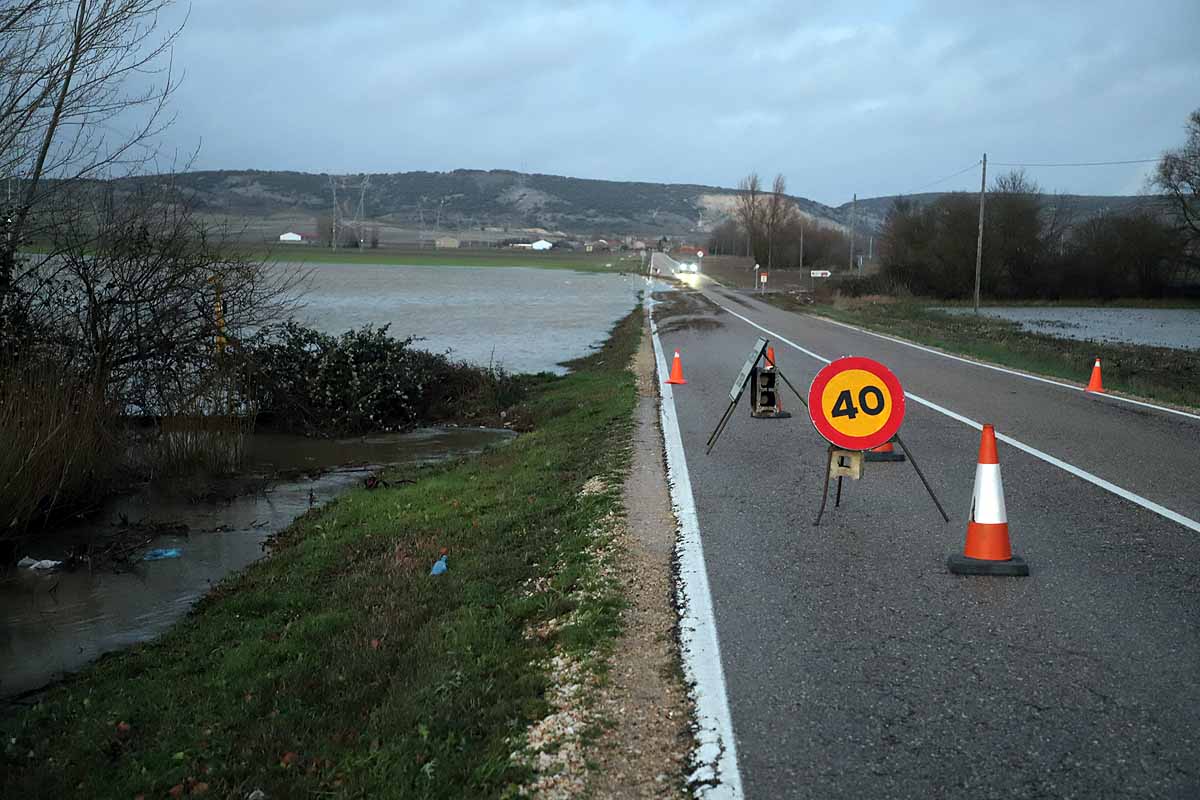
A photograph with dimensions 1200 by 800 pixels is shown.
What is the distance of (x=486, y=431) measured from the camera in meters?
16.8

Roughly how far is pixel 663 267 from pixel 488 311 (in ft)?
215

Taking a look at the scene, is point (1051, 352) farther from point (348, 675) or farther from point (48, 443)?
point (348, 675)

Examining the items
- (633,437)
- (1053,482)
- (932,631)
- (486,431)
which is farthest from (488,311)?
(932,631)

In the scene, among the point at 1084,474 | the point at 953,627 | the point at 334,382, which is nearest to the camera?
the point at 953,627

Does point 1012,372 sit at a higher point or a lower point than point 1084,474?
higher

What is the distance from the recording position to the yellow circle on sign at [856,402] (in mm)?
7676

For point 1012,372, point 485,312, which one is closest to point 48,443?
point 1012,372

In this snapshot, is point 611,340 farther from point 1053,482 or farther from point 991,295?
point 991,295

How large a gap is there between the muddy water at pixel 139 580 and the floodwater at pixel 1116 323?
3050cm

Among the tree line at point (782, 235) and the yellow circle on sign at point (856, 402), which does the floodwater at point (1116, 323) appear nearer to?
the yellow circle on sign at point (856, 402)

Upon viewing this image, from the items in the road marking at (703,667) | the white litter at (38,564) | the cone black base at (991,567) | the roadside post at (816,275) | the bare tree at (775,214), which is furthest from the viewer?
the bare tree at (775,214)

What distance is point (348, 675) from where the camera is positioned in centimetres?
548

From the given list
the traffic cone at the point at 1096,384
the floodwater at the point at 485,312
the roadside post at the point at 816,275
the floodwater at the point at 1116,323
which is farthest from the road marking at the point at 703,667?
the roadside post at the point at 816,275

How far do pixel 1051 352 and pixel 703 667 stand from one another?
82.1ft
